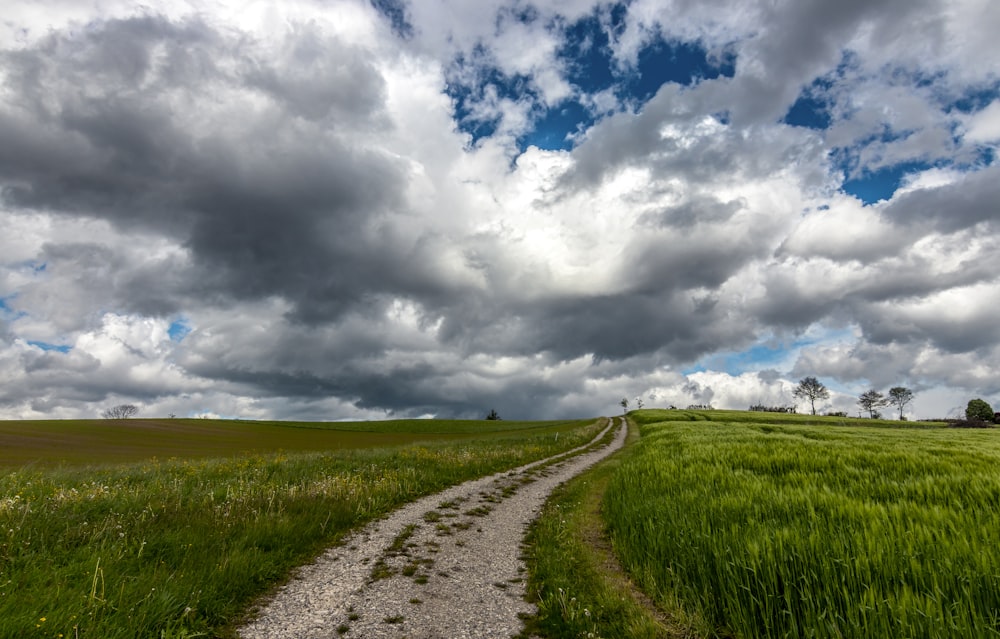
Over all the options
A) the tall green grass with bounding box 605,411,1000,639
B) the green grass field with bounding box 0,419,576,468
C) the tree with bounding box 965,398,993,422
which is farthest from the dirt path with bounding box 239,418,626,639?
the tree with bounding box 965,398,993,422

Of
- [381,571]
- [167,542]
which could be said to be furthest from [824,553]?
[167,542]

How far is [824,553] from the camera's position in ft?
22.7

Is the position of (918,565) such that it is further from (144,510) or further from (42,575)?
(144,510)

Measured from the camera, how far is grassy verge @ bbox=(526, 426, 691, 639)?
23.6 feet

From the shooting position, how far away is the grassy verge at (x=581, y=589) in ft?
23.6

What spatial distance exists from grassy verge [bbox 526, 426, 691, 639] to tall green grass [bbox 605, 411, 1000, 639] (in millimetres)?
570

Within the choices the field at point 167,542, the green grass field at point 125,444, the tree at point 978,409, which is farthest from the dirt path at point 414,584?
the tree at point 978,409

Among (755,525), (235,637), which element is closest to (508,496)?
(755,525)

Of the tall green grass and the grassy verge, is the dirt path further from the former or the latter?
the tall green grass

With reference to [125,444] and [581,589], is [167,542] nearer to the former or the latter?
[581,589]

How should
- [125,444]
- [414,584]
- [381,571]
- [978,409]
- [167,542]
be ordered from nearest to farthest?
[414,584] → [167,542] → [381,571] → [125,444] → [978,409]

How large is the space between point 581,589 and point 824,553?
4274mm

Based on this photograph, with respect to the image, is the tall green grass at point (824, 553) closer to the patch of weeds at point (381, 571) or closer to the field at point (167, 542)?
the patch of weeds at point (381, 571)

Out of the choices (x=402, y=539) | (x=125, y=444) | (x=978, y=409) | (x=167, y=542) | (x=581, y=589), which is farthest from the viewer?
(x=978, y=409)
